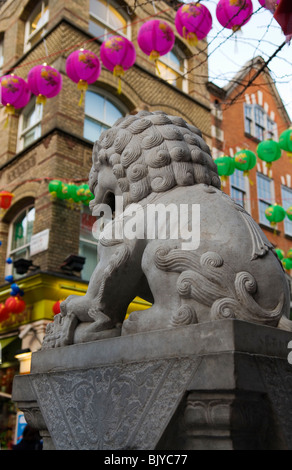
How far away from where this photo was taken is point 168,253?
6.28 feet

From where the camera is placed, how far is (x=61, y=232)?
9.45 meters

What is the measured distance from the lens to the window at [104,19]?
11688mm

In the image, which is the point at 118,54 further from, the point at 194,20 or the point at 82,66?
the point at 194,20

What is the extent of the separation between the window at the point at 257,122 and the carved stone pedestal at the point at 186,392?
584 inches

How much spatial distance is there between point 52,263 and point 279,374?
7936mm

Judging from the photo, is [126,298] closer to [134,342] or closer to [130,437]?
[134,342]

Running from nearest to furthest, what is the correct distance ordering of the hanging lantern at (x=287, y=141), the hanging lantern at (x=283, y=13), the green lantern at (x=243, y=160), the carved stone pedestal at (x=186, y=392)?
the carved stone pedestal at (x=186, y=392) < the hanging lantern at (x=283, y=13) < the hanging lantern at (x=287, y=141) < the green lantern at (x=243, y=160)

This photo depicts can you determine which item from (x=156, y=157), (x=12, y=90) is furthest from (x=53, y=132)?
(x=156, y=157)

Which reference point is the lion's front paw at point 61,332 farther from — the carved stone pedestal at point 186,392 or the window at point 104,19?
the window at point 104,19

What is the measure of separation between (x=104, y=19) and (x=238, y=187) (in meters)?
6.57

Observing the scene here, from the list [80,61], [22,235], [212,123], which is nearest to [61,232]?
[22,235]

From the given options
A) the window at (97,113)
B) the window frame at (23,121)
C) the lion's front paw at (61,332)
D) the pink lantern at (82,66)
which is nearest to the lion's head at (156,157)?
the lion's front paw at (61,332)

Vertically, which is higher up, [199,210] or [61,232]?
[61,232]

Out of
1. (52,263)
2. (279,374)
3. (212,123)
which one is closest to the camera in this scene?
(279,374)
